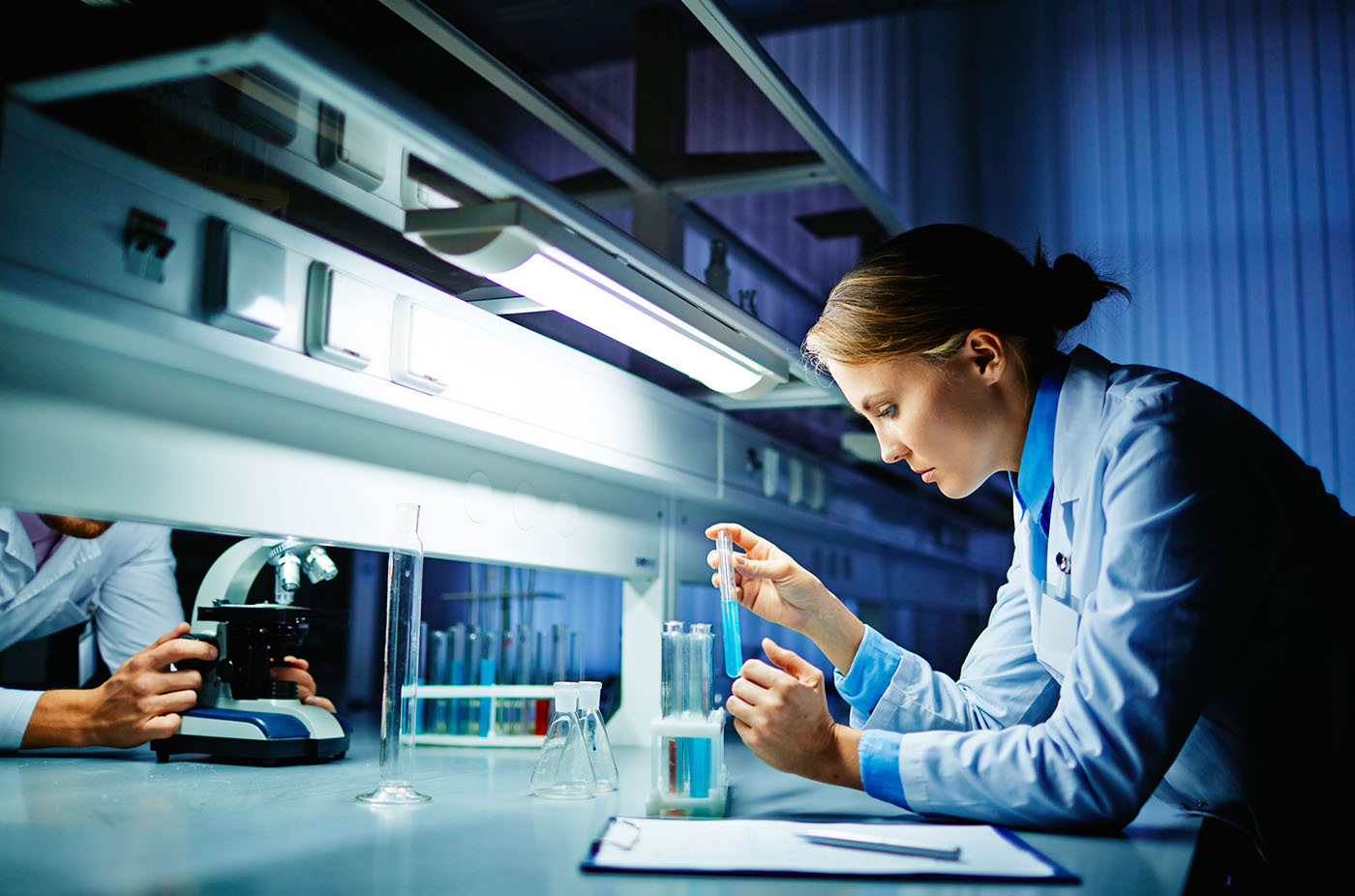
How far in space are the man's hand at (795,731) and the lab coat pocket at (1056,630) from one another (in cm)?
33

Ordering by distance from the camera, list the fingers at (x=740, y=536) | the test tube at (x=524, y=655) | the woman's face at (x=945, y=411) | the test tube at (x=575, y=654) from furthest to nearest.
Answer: the test tube at (x=575, y=654), the test tube at (x=524, y=655), the fingers at (x=740, y=536), the woman's face at (x=945, y=411)

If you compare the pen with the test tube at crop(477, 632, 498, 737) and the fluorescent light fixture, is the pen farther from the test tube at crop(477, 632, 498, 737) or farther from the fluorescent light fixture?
the test tube at crop(477, 632, 498, 737)

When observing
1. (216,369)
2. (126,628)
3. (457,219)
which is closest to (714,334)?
(457,219)

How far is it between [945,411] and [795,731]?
0.49m

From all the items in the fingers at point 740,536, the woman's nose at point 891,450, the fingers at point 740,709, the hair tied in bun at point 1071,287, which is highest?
the hair tied in bun at point 1071,287

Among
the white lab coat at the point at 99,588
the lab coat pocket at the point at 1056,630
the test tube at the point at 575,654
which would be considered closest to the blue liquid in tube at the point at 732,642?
the lab coat pocket at the point at 1056,630

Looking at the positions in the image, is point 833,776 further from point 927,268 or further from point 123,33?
point 123,33

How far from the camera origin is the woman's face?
1.32 meters

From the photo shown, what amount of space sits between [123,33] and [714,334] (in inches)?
32.8

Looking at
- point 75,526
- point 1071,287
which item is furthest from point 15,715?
point 1071,287

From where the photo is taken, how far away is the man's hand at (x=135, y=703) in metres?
1.50

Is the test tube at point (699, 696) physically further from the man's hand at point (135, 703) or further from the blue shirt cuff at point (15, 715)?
the blue shirt cuff at point (15, 715)

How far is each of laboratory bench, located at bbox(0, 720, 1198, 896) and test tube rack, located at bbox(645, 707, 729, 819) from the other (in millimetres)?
69

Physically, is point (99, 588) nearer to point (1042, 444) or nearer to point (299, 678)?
point (299, 678)
